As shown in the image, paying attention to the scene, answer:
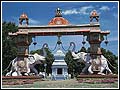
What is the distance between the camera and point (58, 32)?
22.0m

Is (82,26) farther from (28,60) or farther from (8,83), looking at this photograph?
(8,83)

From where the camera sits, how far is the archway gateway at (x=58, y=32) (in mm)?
21594

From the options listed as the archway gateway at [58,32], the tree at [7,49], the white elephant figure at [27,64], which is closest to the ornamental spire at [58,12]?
the archway gateway at [58,32]

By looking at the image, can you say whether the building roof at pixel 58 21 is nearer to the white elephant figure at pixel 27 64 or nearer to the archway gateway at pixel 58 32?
the archway gateway at pixel 58 32

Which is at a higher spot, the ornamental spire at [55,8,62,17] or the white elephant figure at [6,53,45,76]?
the ornamental spire at [55,8,62,17]

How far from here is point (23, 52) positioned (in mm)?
22188

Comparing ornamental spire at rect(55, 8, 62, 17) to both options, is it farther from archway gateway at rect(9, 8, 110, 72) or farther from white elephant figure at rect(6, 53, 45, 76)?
white elephant figure at rect(6, 53, 45, 76)

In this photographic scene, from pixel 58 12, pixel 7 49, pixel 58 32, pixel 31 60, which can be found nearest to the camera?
pixel 58 32

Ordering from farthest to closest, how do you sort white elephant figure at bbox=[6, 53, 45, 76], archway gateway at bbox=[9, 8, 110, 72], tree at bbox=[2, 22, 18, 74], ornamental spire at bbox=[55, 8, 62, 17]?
tree at bbox=[2, 22, 18, 74], ornamental spire at bbox=[55, 8, 62, 17], white elephant figure at bbox=[6, 53, 45, 76], archway gateway at bbox=[9, 8, 110, 72]

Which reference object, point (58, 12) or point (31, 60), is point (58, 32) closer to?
point (58, 12)

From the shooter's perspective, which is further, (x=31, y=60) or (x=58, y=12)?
(x=58, y=12)

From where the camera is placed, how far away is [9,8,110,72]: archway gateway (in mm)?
21594

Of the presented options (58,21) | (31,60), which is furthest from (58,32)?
(31,60)

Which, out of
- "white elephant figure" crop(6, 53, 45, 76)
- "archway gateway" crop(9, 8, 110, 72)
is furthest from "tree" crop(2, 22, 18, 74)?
"archway gateway" crop(9, 8, 110, 72)
